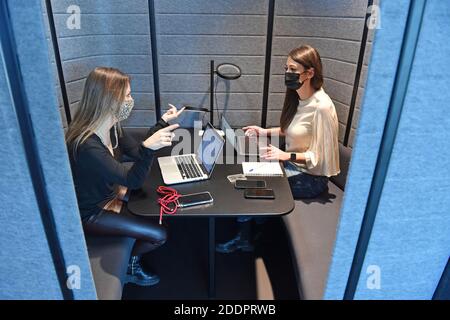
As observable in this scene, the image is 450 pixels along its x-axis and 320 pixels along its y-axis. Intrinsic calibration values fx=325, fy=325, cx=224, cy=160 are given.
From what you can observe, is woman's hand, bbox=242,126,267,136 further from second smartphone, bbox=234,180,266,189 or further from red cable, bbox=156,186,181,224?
red cable, bbox=156,186,181,224

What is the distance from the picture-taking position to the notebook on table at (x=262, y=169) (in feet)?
5.62

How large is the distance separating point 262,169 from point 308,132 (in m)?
0.35

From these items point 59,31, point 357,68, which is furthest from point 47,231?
point 357,68

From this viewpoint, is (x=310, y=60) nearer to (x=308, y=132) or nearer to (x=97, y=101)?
(x=308, y=132)

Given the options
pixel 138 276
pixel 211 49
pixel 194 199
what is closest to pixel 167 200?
pixel 194 199

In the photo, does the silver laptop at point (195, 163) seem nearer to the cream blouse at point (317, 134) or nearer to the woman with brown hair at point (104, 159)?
the woman with brown hair at point (104, 159)

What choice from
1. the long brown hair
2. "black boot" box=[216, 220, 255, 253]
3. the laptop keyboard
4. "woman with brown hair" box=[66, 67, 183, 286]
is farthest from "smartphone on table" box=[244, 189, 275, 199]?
the long brown hair

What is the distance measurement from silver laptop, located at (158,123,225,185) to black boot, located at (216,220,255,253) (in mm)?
512

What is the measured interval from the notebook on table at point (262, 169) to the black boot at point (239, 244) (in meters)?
0.44

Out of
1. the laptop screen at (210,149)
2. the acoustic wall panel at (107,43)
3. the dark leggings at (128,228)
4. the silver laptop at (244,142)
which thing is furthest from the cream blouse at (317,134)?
the acoustic wall panel at (107,43)

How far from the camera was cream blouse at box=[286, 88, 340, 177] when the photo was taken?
5.60 ft

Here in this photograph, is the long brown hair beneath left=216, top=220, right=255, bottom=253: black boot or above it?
above

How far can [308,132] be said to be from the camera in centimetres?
184

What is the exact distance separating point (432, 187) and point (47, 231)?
3.41 feet
